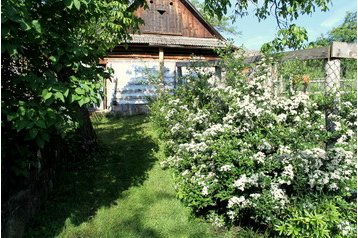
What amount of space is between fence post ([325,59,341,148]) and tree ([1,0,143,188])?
2.51m

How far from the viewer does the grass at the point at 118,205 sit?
407 cm

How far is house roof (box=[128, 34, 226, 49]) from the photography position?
15414 millimetres

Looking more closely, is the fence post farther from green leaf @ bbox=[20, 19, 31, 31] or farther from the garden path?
green leaf @ bbox=[20, 19, 31, 31]

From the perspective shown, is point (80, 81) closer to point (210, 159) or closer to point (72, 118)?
point (72, 118)

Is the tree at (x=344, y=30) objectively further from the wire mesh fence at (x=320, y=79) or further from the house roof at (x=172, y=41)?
the wire mesh fence at (x=320, y=79)

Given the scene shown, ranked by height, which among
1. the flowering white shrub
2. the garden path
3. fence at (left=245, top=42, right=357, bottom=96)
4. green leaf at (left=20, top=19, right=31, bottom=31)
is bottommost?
the garden path

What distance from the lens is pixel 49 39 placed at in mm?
3377

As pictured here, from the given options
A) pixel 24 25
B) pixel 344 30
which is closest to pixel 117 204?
pixel 24 25

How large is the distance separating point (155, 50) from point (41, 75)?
43.0 ft

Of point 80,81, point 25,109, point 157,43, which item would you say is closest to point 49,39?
point 80,81

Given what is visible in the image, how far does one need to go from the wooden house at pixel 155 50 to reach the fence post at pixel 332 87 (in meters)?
10.4

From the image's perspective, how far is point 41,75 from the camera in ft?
11.1

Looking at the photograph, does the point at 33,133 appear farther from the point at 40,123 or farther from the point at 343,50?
the point at 343,50

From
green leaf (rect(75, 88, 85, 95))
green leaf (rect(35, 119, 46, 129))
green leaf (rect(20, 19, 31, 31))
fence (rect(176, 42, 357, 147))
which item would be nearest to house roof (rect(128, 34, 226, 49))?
fence (rect(176, 42, 357, 147))
